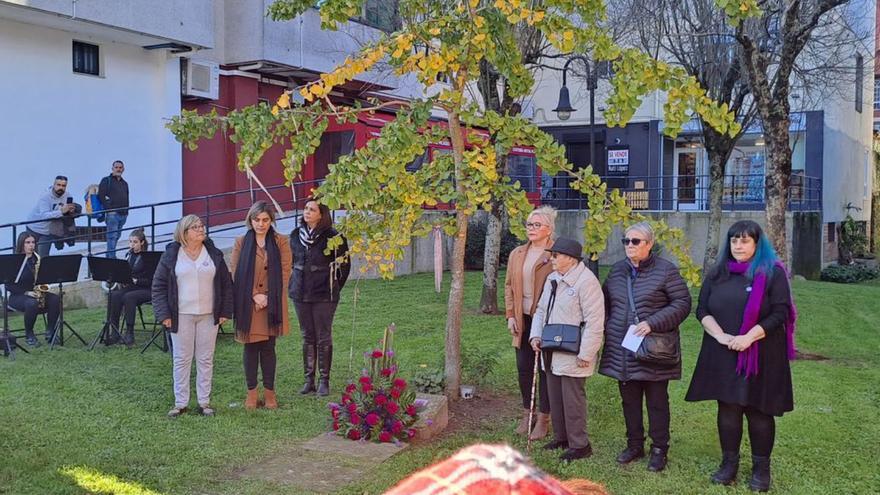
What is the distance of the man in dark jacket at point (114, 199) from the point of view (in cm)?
1378

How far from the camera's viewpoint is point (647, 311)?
5.37 m

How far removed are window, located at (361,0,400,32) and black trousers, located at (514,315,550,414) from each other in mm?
9608

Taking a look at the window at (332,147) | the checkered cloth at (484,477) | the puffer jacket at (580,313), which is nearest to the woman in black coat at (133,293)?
the puffer jacket at (580,313)

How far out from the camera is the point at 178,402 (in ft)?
22.3

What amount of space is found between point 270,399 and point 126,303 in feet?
11.7

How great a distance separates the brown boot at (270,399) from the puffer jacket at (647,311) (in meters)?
2.98

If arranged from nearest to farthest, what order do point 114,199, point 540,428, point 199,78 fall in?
point 540,428 < point 114,199 < point 199,78

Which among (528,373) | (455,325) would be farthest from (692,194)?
(528,373)

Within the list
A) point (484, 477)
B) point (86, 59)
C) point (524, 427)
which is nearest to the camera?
point (484, 477)

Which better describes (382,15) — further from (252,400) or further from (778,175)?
(252,400)

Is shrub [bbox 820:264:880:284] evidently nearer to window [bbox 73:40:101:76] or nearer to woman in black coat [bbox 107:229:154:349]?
woman in black coat [bbox 107:229:154:349]

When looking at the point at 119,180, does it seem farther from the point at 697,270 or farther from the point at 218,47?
the point at 697,270

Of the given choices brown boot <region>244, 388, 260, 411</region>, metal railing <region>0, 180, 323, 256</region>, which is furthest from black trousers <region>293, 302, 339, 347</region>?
metal railing <region>0, 180, 323, 256</region>

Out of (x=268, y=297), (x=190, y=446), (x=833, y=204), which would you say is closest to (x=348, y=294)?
(x=268, y=297)
